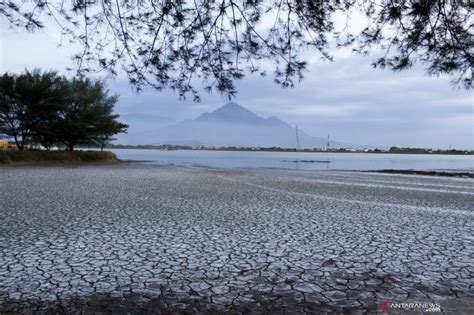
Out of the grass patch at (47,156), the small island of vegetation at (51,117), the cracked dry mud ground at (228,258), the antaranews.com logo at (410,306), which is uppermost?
the small island of vegetation at (51,117)

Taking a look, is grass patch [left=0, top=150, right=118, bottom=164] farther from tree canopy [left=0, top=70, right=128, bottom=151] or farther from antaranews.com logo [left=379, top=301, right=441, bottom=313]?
antaranews.com logo [left=379, top=301, right=441, bottom=313]

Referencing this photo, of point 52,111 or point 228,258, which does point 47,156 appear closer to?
point 52,111

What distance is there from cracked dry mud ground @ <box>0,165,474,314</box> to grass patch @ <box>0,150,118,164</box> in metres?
21.9

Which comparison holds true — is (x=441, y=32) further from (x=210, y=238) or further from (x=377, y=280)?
(x=210, y=238)

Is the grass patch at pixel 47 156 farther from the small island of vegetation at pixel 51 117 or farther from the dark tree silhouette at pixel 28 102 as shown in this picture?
the dark tree silhouette at pixel 28 102

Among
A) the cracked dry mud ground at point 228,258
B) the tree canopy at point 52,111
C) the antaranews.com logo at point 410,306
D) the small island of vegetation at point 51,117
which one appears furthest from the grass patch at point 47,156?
the antaranews.com logo at point 410,306

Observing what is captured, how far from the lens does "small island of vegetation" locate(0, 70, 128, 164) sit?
3114 centimetres

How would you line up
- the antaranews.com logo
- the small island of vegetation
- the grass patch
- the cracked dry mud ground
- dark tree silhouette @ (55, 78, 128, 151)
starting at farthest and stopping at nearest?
dark tree silhouette @ (55, 78, 128, 151), the small island of vegetation, the grass patch, the cracked dry mud ground, the antaranews.com logo

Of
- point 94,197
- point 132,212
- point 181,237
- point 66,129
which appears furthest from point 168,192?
point 66,129

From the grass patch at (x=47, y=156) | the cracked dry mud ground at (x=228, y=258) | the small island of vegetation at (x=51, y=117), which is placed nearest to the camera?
the cracked dry mud ground at (x=228, y=258)

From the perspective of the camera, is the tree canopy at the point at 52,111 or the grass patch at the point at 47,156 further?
the tree canopy at the point at 52,111

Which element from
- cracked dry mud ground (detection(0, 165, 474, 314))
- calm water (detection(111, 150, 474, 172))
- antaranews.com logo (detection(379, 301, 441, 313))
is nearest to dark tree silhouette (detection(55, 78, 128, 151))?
calm water (detection(111, 150, 474, 172))

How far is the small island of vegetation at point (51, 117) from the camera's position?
31.1 meters

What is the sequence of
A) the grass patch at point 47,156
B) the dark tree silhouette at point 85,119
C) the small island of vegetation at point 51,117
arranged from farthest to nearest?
the dark tree silhouette at point 85,119 → the small island of vegetation at point 51,117 → the grass patch at point 47,156
